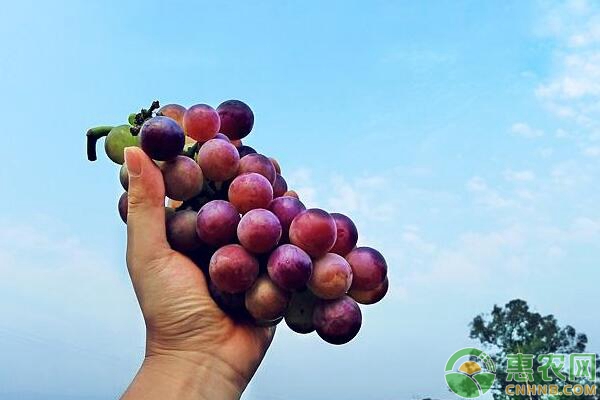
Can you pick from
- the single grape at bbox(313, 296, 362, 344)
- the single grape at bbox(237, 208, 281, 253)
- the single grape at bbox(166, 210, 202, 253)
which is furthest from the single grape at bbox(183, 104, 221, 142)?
the single grape at bbox(313, 296, 362, 344)

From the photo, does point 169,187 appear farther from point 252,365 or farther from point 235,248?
point 252,365

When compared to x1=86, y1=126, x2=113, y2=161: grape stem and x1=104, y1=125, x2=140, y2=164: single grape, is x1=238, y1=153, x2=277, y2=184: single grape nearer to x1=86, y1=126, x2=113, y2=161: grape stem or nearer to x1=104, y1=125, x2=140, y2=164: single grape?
x1=104, y1=125, x2=140, y2=164: single grape

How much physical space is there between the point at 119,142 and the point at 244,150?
0.34 m

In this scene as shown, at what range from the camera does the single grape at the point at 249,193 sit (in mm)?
1636

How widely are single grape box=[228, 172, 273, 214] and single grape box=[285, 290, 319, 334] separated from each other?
0.24 metres

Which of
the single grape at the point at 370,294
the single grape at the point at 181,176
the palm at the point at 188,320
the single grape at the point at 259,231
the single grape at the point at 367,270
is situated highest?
the single grape at the point at 181,176

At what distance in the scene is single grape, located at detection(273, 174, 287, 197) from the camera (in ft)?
5.91

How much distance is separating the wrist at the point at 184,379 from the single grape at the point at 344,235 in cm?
42

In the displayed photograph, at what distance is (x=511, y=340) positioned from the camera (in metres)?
26.4

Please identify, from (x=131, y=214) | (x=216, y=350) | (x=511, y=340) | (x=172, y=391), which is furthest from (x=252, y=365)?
(x=511, y=340)

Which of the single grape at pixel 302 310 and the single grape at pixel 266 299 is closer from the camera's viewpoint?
the single grape at pixel 266 299

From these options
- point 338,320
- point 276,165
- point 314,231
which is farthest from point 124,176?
point 338,320

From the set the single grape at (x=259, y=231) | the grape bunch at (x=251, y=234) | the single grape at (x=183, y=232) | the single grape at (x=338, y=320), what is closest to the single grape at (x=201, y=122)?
the grape bunch at (x=251, y=234)

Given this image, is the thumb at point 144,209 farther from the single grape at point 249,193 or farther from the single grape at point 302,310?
the single grape at point 302,310
